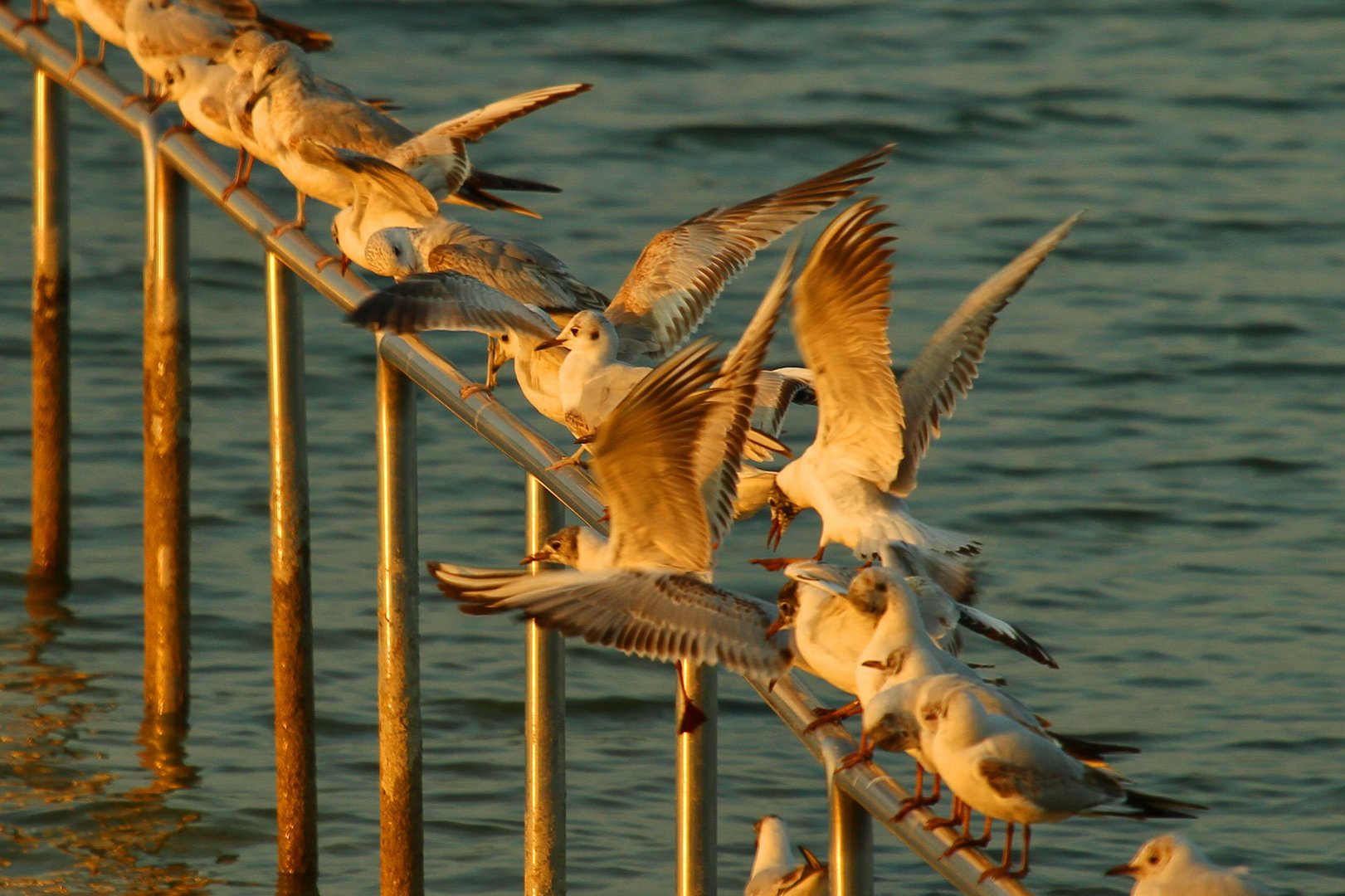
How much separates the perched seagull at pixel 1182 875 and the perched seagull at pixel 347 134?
3.20 meters

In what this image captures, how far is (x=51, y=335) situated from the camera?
336 inches

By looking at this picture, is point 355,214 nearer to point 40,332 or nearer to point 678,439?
point 678,439

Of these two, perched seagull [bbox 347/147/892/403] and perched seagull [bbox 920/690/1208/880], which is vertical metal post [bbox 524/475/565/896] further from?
perched seagull [bbox 920/690/1208/880]

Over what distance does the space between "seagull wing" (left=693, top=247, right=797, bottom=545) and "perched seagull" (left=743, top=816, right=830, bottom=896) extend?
93 centimetres

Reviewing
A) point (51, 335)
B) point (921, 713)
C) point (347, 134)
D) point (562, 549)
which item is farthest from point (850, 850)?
point (51, 335)

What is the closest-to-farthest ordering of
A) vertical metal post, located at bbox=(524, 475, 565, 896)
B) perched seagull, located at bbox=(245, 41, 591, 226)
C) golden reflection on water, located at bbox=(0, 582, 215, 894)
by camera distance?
vertical metal post, located at bbox=(524, 475, 565, 896)
perched seagull, located at bbox=(245, 41, 591, 226)
golden reflection on water, located at bbox=(0, 582, 215, 894)

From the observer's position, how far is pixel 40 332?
8516mm

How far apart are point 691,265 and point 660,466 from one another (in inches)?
69.4

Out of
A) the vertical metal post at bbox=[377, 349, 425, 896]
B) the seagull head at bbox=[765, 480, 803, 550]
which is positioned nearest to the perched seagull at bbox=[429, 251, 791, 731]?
the seagull head at bbox=[765, 480, 803, 550]

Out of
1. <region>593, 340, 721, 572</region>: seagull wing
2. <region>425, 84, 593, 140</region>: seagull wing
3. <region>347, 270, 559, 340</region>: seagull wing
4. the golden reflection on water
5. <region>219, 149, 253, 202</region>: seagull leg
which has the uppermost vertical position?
<region>425, 84, 593, 140</region>: seagull wing

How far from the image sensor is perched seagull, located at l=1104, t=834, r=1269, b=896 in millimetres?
3637

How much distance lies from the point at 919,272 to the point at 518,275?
691cm

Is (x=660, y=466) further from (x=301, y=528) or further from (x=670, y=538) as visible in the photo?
(x=301, y=528)

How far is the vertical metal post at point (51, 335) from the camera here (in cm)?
828
